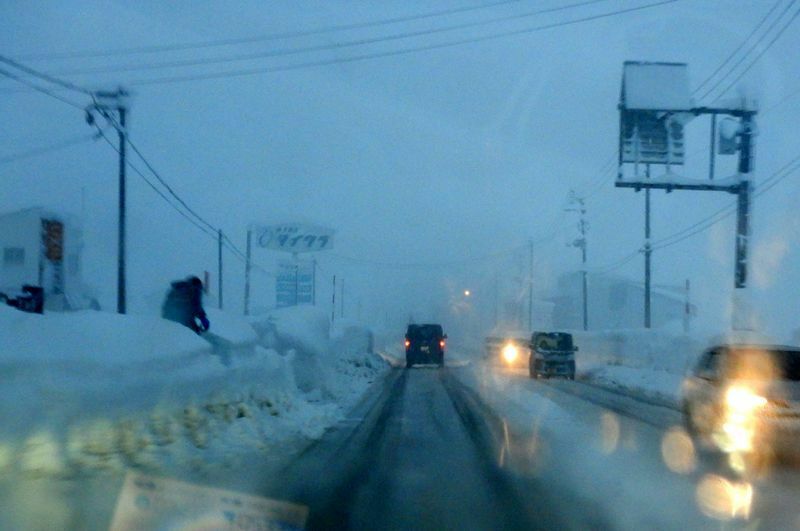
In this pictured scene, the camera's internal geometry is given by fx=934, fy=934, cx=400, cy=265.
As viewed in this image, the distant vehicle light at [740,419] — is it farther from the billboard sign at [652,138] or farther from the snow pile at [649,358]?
the billboard sign at [652,138]

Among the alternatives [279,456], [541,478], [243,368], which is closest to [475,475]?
[541,478]

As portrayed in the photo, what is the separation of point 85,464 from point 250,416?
553 cm

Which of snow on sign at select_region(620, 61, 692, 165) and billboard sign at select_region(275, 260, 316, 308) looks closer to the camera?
snow on sign at select_region(620, 61, 692, 165)

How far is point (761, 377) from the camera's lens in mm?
14078

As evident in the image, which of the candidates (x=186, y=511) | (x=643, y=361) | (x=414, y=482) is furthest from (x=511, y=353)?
(x=186, y=511)

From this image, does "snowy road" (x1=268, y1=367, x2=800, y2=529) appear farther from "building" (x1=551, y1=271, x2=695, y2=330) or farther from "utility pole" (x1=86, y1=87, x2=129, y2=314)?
"building" (x1=551, y1=271, x2=695, y2=330)

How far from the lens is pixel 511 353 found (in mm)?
53156

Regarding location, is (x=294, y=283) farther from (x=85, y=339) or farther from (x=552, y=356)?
(x=85, y=339)

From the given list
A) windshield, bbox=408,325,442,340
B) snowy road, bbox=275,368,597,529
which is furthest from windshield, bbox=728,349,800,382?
windshield, bbox=408,325,442,340

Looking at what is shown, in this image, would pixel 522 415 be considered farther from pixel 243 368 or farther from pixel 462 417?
pixel 243 368

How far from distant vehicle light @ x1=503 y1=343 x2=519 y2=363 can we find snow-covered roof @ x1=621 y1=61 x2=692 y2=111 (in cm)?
2281

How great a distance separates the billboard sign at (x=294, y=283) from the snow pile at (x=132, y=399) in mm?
47577

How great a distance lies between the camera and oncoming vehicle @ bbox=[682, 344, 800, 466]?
43.6 ft

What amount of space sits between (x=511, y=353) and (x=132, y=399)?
42016mm
